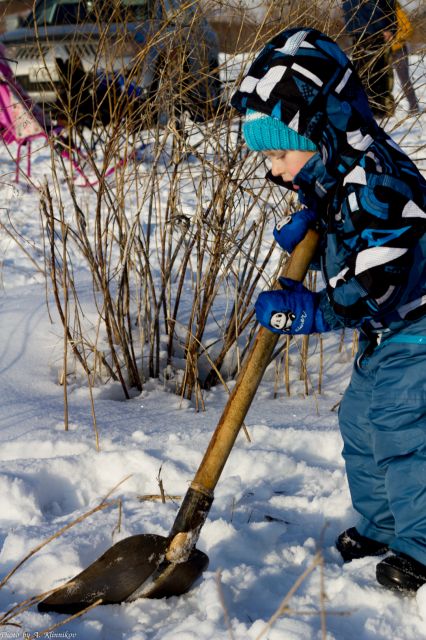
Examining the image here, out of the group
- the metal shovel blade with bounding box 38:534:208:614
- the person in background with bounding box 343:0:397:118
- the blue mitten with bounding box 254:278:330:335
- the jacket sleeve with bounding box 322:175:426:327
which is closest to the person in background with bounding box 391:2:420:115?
the person in background with bounding box 343:0:397:118

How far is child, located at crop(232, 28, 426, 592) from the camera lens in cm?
173

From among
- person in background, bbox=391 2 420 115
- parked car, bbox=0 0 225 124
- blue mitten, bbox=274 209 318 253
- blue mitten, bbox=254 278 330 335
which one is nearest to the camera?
blue mitten, bbox=254 278 330 335

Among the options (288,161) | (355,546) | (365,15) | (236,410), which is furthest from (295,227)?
(365,15)

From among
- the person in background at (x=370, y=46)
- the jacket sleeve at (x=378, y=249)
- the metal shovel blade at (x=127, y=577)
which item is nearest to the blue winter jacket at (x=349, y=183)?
the jacket sleeve at (x=378, y=249)

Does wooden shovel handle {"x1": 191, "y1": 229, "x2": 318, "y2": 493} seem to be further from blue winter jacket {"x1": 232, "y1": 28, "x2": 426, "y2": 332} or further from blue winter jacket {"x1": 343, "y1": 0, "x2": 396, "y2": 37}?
blue winter jacket {"x1": 343, "y1": 0, "x2": 396, "y2": 37}

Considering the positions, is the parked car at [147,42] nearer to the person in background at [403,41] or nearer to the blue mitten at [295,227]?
the person in background at [403,41]

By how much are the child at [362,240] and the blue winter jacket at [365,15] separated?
2.86 feet

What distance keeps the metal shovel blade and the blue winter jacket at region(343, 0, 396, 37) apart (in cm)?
184

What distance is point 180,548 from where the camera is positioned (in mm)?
1914

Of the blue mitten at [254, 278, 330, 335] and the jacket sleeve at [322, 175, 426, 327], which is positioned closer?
the jacket sleeve at [322, 175, 426, 327]

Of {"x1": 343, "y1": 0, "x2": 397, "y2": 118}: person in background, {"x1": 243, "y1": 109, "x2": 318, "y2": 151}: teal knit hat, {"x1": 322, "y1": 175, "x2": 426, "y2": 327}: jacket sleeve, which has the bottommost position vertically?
{"x1": 322, "y1": 175, "x2": 426, "y2": 327}: jacket sleeve

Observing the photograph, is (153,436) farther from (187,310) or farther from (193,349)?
(187,310)

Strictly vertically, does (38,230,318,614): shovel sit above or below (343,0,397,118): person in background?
below

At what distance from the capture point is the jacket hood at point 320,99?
1805 mm
